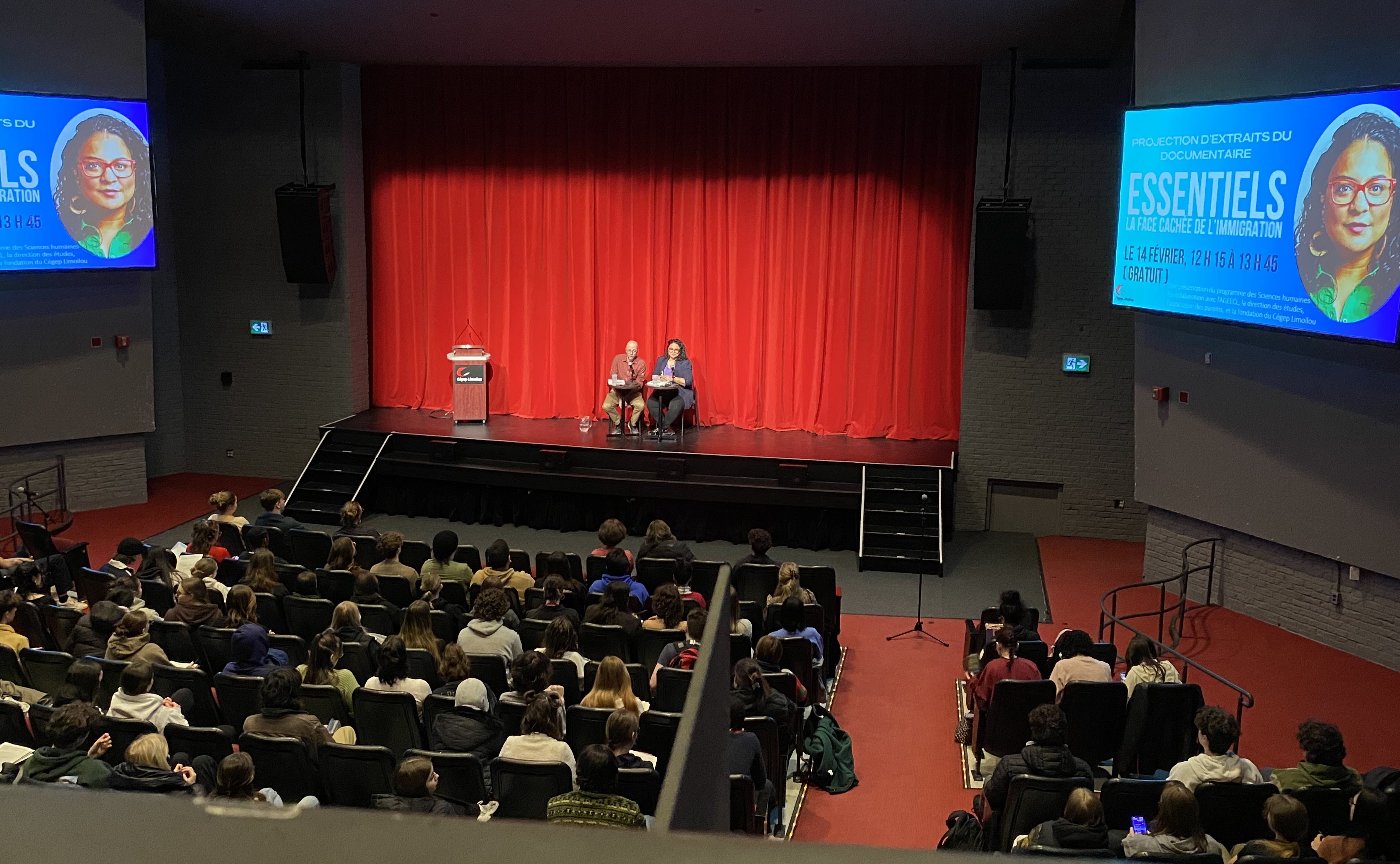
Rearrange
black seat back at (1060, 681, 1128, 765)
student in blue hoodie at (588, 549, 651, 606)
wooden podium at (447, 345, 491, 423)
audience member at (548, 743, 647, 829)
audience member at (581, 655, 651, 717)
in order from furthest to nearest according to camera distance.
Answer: wooden podium at (447, 345, 491, 423) → student in blue hoodie at (588, 549, 651, 606) → black seat back at (1060, 681, 1128, 765) → audience member at (581, 655, 651, 717) → audience member at (548, 743, 647, 829)

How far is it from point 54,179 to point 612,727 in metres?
9.71

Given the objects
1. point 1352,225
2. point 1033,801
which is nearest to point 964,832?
point 1033,801

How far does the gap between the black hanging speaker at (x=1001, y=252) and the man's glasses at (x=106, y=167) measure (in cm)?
850

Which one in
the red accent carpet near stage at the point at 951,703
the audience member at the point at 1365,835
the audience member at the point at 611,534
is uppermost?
the audience member at the point at 611,534

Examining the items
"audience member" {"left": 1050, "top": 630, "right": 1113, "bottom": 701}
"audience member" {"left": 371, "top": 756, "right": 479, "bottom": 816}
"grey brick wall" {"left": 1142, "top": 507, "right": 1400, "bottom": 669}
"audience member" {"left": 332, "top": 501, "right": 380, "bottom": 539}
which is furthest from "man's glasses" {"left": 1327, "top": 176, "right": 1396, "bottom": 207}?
"audience member" {"left": 332, "top": 501, "right": 380, "bottom": 539}

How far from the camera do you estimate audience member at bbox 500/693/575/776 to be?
5168 millimetres

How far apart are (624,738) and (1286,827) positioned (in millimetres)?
2550

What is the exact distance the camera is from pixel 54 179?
1185 cm

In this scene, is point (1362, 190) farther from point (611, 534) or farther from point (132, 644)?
point (132, 644)

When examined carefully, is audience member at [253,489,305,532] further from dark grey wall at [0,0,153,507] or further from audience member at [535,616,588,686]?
dark grey wall at [0,0,153,507]

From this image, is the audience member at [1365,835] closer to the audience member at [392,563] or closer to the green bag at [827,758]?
the green bag at [827,758]

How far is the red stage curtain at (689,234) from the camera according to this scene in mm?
13508

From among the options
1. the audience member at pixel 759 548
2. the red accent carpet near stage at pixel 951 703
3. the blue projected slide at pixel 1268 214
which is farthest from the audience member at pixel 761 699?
the blue projected slide at pixel 1268 214

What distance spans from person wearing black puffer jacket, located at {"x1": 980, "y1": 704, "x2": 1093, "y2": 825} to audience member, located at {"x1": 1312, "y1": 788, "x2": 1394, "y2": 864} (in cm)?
96
